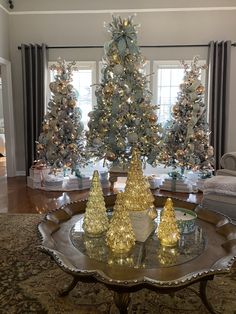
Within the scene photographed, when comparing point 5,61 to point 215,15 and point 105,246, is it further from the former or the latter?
point 105,246

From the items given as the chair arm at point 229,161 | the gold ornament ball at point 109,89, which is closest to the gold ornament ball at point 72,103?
the gold ornament ball at point 109,89

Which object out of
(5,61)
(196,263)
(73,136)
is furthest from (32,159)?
(196,263)

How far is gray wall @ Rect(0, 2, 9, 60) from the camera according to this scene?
5.11 meters

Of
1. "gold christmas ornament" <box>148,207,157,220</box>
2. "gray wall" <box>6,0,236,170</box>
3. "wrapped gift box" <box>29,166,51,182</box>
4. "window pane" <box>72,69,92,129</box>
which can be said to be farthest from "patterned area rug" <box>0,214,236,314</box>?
"gray wall" <box>6,0,236,170</box>

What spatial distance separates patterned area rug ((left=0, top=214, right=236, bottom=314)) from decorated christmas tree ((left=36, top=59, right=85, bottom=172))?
7.62ft

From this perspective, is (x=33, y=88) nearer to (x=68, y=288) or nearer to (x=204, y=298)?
(x=68, y=288)

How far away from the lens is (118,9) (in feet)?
17.1

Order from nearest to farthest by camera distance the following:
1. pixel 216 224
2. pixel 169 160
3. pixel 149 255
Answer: pixel 149 255, pixel 216 224, pixel 169 160

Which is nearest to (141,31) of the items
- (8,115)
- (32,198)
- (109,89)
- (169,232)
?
(109,89)

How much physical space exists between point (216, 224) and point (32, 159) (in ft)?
13.5

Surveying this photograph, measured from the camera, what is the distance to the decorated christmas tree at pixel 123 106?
4.40 m

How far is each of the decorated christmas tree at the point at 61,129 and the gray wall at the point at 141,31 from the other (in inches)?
33.4

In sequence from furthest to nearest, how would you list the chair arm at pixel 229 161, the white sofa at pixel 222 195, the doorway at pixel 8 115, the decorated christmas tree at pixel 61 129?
the doorway at pixel 8 115 < the decorated christmas tree at pixel 61 129 < the chair arm at pixel 229 161 < the white sofa at pixel 222 195

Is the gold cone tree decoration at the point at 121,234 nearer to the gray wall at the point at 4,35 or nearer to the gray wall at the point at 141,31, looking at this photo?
the gray wall at the point at 141,31
